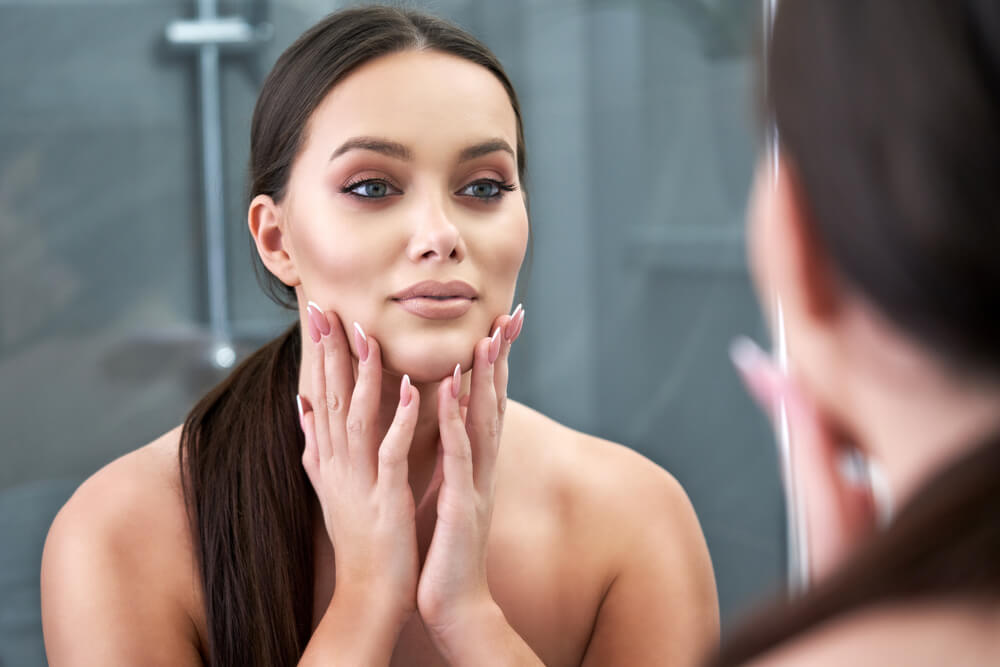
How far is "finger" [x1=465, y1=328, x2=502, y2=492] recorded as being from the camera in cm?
80

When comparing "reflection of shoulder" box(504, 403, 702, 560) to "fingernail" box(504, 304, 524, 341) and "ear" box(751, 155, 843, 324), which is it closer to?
"fingernail" box(504, 304, 524, 341)

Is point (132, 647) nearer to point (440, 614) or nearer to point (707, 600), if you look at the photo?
point (440, 614)

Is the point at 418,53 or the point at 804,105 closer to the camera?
the point at 804,105

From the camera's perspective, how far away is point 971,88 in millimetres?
310

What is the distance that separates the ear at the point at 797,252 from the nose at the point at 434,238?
390 mm

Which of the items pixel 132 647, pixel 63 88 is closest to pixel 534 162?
pixel 63 88

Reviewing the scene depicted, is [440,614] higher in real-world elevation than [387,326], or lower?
lower

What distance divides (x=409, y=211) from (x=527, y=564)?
1.14 feet

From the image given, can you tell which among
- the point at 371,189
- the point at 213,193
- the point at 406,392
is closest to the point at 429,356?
the point at 406,392

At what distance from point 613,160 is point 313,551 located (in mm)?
821

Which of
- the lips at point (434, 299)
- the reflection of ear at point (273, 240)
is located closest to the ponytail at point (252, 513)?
the reflection of ear at point (273, 240)

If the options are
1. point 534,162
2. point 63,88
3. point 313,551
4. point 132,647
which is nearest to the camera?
Answer: point 132,647

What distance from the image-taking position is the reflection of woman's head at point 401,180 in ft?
2.50

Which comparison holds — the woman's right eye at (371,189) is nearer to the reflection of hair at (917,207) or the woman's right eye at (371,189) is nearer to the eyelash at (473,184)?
the eyelash at (473,184)
